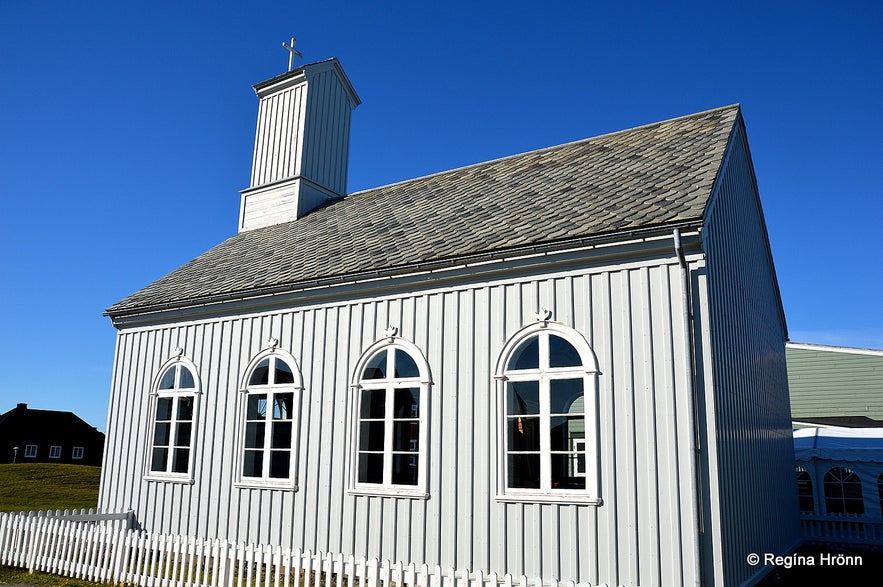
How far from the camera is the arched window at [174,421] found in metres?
12.5

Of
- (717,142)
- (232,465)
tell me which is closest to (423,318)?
(232,465)

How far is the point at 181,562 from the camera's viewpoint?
9422 mm

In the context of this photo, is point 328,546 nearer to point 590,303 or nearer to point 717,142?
point 590,303

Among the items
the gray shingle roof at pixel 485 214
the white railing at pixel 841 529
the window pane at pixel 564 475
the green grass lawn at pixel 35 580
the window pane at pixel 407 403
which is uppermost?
the gray shingle roof at pixel 485 214

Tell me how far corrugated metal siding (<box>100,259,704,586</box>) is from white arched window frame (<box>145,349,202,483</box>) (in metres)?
0.18

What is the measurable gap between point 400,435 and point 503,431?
1.81 meters

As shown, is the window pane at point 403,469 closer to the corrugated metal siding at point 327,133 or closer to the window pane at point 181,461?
the window pane at point 181,461

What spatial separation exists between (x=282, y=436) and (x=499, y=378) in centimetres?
436

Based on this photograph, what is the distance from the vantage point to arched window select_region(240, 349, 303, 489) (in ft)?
36.7

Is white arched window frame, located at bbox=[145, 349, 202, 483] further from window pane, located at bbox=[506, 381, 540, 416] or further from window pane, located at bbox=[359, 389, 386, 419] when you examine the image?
window pane, located at bbox=[506, 381, 540, 416]

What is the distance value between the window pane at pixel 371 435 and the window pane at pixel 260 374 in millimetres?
2407

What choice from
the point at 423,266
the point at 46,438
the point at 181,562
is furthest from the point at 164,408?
the point at 46,438

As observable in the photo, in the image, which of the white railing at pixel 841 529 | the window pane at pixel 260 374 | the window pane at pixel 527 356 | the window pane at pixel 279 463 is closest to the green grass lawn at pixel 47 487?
the window pane at pixel 260 374

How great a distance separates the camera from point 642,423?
801 centimetres
